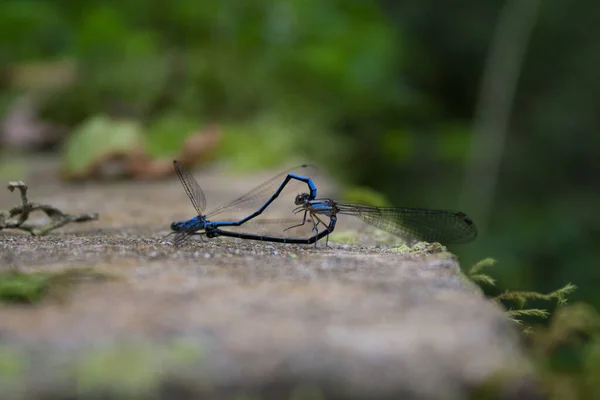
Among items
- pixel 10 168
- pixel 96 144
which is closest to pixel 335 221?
pixel 96 144

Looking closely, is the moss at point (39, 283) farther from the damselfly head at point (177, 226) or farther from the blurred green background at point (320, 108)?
the blurred green background at point (320, 108)

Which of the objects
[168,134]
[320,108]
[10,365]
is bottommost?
[10,365]

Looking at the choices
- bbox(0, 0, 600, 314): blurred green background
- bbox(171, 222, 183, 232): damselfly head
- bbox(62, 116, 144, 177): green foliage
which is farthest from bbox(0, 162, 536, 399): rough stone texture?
bbox(0, 0, 600, 314): blurred green background

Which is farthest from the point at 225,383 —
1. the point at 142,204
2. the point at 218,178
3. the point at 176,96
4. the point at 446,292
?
the point at 176,96

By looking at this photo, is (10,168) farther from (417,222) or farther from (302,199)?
(417,222)

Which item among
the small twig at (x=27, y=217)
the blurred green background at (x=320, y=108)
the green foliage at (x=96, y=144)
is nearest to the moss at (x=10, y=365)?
the small twig at (x=27, y=217)
